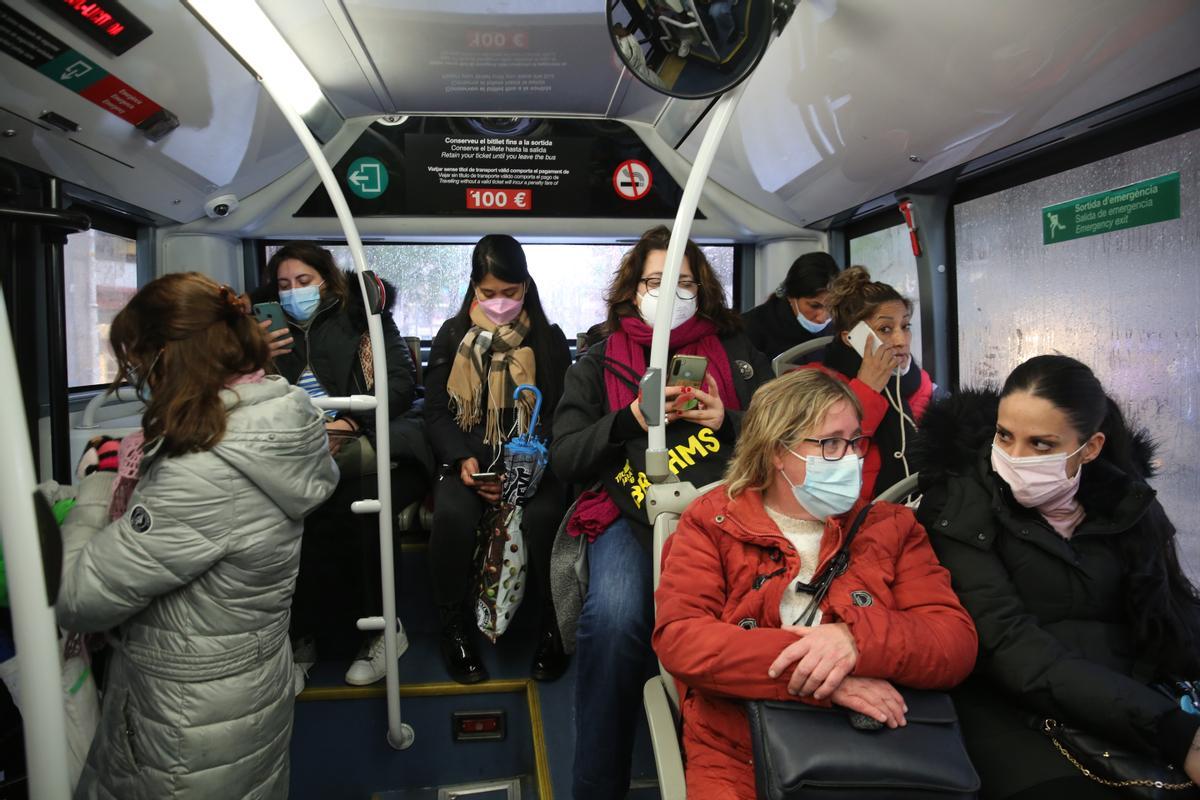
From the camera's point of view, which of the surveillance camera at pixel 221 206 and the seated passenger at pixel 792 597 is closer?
the seated passenger at pixel 792 597

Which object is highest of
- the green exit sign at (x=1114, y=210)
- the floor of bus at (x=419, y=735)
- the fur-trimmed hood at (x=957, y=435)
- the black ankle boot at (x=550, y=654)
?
the green exit sign at (x=1114, y=210)

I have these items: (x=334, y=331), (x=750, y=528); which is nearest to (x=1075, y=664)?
(x=750, y=528)

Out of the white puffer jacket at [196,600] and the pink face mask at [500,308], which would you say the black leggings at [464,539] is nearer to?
the pink face mask at [500,308]

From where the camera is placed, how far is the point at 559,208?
436 cm

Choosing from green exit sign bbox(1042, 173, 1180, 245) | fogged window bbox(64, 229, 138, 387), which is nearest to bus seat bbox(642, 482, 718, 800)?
green exit sign bbox(1042, 173, 1180, 245)

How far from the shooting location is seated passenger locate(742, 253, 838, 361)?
3703 millimetres

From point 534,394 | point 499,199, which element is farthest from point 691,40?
point 499,199

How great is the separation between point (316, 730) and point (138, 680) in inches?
52.1

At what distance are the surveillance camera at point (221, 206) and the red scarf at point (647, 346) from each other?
2.48 m

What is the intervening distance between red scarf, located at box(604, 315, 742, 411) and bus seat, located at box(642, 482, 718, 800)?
1.89 ft

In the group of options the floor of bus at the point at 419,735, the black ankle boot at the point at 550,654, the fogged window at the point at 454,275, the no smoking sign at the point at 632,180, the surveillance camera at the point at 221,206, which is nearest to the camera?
the floor of bus at the point at 419,735

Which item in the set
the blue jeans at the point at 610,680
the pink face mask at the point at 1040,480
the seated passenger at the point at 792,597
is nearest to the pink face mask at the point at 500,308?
the blue jeans at the point at 610,680

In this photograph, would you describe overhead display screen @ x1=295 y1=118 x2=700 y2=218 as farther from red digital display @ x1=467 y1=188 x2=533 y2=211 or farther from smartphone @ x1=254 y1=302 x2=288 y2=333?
smartphone @ x1=254 y1=302 x2=288 y2=333

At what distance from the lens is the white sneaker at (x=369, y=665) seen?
295 centimetres
